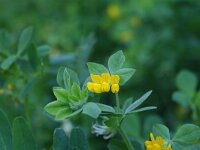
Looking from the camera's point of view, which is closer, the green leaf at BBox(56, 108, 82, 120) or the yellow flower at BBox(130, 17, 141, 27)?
the green leaf at BBox(56, 108, 82, 120)

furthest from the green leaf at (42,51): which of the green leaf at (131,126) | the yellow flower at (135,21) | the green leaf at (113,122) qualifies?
the yellow flower at (135,21)

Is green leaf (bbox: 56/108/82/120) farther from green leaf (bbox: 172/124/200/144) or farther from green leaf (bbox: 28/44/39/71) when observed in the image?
green leaf (bbox: 28/44/39/71)

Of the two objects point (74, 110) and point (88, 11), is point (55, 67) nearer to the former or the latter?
point (74, 110)

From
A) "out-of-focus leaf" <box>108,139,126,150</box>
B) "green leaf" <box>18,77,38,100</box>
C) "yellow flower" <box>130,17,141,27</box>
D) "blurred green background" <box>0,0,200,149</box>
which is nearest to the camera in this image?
"out-of-focus leaf" <box>108,139,126,150</box>

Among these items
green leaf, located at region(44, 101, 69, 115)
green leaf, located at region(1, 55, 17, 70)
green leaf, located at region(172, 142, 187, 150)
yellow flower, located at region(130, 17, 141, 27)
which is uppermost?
yellow flower, located at region(130, 17, 141, 27)

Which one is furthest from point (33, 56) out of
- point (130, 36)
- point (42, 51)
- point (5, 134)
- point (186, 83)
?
point (130, 36)

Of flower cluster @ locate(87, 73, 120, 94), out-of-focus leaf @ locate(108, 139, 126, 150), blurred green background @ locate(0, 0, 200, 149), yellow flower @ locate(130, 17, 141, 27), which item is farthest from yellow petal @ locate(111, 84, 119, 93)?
yellow flower @ locate(130, 17, 141, 27)

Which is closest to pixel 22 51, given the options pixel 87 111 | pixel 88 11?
pixel 87 111
